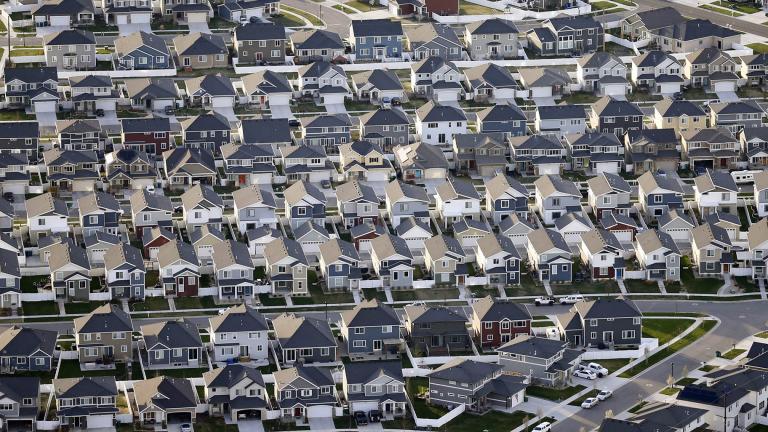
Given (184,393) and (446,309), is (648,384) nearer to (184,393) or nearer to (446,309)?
(446,309)

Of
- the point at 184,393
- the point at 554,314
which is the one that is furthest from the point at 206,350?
the point at 554,314

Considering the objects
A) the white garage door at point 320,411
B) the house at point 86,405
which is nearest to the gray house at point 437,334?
the white garage door at point 320,411

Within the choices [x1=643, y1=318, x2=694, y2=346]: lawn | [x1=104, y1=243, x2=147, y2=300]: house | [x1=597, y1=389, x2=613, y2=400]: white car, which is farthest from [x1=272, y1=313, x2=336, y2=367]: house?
[x1=643, y1=318, x2=694, y2=346]: lawn

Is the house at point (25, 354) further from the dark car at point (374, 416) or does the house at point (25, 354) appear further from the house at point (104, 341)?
the dark car at point (374, 416)

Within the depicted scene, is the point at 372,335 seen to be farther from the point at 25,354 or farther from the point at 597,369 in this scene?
the point at 25,354

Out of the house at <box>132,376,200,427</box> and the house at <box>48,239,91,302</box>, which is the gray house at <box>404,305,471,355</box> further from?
the house at <box>48,239,91,302</box>

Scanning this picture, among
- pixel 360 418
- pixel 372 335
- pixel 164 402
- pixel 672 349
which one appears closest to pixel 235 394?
pixel 164 402

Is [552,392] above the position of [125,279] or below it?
below
